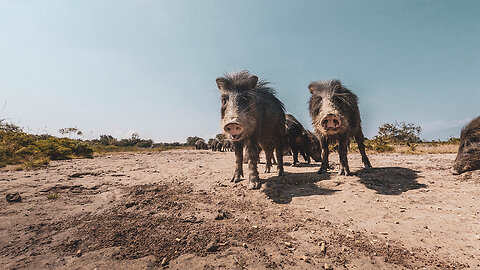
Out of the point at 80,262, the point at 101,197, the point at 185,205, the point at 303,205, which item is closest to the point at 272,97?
the point at 303,205

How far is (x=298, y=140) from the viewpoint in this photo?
8406mm

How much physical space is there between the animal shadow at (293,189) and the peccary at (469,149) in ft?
9.91

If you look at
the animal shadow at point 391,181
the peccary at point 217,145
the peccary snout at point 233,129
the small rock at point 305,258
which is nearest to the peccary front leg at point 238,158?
the peccary snout at point 233,129

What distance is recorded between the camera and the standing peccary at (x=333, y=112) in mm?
4277

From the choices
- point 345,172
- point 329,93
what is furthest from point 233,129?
point 345,172

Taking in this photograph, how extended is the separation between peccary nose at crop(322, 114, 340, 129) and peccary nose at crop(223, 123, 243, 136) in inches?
72.0

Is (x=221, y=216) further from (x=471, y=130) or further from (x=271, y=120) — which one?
(x=471, y=130)

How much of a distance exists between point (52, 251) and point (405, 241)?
370cm

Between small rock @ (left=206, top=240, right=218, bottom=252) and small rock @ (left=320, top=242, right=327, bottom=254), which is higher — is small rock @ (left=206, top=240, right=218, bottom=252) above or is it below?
above

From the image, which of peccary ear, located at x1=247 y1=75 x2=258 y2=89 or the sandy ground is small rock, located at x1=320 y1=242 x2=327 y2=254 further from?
peccary ear, located at x1=247 y1=75 x2=258 y2=89

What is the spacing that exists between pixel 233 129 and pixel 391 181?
392 cm

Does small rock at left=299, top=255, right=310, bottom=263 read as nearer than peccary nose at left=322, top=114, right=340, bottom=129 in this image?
Yes

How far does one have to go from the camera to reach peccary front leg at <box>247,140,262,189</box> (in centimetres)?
433

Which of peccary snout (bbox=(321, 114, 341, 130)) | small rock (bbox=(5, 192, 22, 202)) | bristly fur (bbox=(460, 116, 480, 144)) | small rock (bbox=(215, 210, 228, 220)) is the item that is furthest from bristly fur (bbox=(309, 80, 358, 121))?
small rock (bbox=(5, 192, 22, 202))
